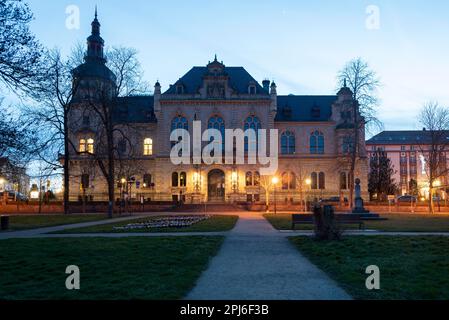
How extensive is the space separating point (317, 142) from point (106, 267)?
55.2 meters

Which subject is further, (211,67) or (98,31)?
(98,31)

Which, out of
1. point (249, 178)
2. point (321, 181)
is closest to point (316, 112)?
point (321, 181)

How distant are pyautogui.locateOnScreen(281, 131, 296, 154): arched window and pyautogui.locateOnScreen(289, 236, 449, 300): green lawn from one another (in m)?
44.9

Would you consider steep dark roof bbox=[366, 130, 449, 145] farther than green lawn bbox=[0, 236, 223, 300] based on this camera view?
Yes

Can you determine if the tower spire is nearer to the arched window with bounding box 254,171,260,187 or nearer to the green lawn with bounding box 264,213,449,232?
the arched window with bounding box 254,171,260,187

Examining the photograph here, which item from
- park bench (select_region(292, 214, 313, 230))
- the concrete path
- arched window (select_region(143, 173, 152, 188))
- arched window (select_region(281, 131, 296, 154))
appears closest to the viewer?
the concrete path

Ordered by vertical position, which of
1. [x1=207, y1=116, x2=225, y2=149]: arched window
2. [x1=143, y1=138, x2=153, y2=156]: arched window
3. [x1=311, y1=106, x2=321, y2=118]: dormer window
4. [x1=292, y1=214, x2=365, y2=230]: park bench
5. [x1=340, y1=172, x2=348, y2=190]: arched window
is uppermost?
[x1=311, y1=106, x2=321, y2=118]: dormer window

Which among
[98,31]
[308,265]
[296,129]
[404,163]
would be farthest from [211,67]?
[404,163]

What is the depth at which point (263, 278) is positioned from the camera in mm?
9312

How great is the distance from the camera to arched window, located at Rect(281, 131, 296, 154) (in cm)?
6222

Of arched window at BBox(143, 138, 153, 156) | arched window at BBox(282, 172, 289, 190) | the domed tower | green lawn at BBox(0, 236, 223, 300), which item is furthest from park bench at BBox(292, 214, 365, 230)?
arched window at BBox(143, 138, 153, 156)

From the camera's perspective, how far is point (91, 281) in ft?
28.8

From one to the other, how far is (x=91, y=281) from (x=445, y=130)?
48472mm
